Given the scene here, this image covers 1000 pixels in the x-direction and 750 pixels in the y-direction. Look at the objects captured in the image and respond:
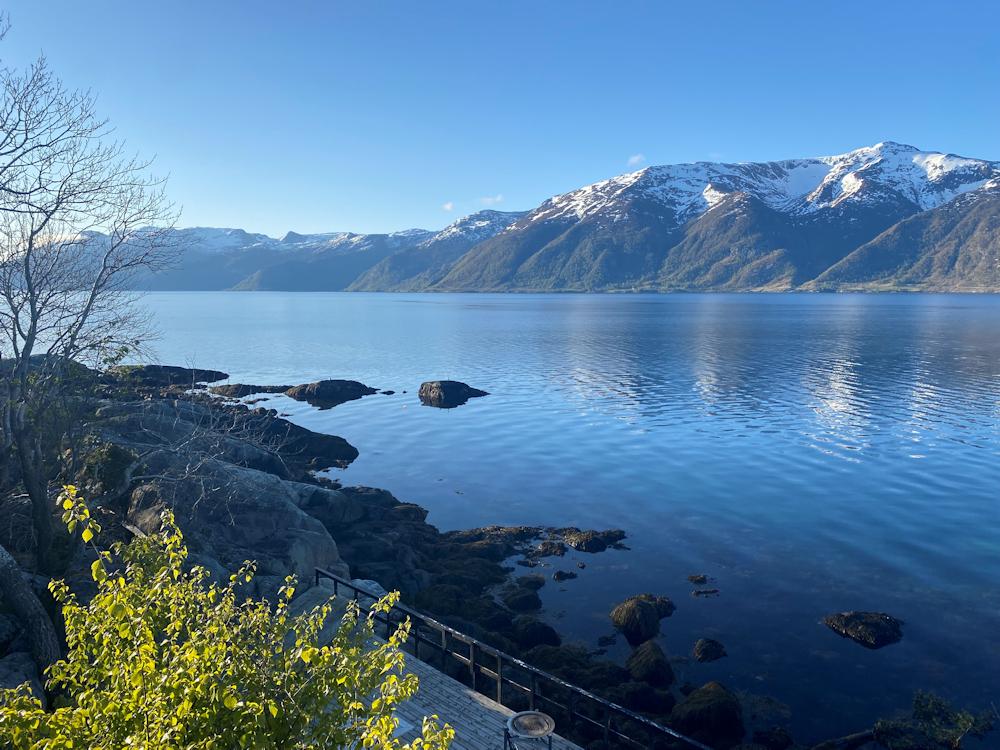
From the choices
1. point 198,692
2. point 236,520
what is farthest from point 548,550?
point 198,692

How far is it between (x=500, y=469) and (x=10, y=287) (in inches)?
1405

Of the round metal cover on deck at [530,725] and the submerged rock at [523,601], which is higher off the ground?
the round metal cover on deck at [530,725]

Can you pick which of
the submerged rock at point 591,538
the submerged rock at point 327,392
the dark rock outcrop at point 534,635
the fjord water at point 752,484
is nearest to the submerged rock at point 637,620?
the fjord water at point 752,484

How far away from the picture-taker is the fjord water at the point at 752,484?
26.5 meters

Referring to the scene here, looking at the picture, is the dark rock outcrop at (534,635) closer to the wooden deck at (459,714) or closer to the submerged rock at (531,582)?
the submerged rock at (531,582)

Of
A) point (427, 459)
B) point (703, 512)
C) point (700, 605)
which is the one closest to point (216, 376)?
point (427, 459)

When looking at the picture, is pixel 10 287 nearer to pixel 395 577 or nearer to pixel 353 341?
pixel 395 577

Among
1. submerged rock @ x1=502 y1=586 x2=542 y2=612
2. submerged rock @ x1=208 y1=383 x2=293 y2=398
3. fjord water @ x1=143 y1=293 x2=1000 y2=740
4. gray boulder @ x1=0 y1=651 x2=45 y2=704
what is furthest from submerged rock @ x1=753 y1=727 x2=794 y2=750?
submerged rock @ x1=208 y1=383 x2=293 y2=398

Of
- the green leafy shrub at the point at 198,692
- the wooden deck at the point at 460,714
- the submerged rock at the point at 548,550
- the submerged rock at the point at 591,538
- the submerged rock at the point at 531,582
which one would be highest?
the green leafy shrub at the point at 198,692

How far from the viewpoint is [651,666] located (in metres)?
24.9

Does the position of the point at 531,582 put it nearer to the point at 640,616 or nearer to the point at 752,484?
the point at 640,616

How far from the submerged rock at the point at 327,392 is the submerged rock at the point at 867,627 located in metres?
60.6

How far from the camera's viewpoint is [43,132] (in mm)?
22578

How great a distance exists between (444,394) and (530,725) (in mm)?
61071
